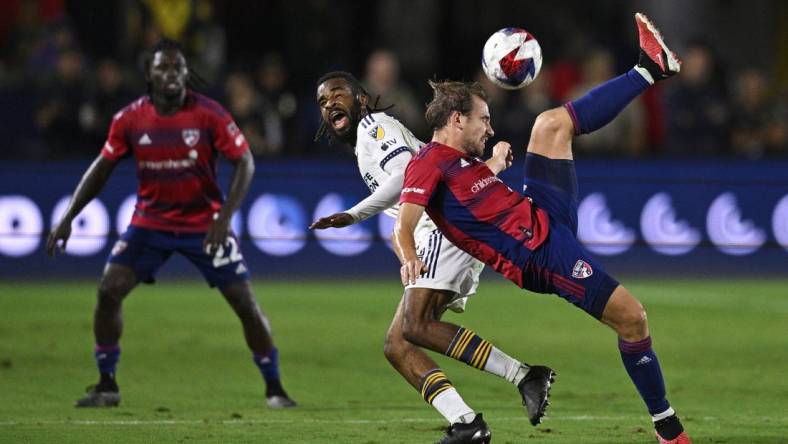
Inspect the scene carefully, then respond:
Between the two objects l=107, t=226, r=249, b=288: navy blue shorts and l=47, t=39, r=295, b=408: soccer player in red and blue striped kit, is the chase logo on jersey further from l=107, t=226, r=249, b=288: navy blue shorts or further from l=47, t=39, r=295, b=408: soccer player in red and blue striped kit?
l=107, t=226, r=249, b=288: navy blue shorts

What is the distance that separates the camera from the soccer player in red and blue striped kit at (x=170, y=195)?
9.85 m

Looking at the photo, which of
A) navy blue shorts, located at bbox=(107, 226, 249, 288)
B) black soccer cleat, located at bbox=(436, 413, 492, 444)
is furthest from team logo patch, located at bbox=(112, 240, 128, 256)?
black soccer cleat, located at bbox=(436, 413, 492, 444)

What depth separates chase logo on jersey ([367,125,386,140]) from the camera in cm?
841

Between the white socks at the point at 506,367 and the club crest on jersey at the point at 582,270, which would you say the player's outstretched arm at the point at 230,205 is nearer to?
the white socks at the point at 506,367

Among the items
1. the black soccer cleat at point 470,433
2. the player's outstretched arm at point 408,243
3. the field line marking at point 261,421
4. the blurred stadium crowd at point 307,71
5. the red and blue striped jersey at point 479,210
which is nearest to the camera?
the player's outstretched arm at point 408,243

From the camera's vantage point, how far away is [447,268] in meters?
8.16

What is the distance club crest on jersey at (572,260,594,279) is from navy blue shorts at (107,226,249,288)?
306cm

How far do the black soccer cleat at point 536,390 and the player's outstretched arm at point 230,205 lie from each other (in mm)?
2745

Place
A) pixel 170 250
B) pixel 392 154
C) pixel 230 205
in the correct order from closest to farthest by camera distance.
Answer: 1. pixel 392 154
2. pixel 230 205
3. pixel 170 250

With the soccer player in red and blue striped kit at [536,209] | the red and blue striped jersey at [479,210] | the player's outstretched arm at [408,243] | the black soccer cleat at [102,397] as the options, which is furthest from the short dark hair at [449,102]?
the black soccer cleat at [102,397]

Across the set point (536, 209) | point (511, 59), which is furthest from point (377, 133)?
point (536, 209)

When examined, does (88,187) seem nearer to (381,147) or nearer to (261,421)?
(261,421)

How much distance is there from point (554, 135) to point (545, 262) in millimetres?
738

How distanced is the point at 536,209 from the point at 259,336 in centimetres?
286
